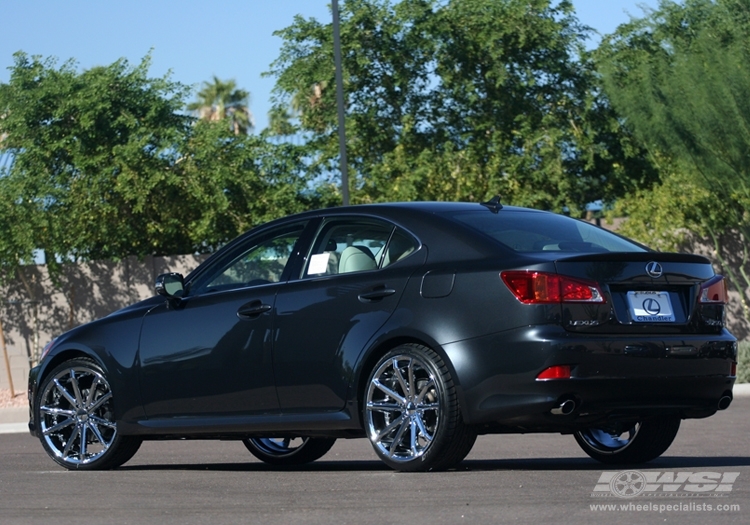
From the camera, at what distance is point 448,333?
688cm

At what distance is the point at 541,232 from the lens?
Result: 745cm

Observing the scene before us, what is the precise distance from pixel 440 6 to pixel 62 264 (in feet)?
27.8

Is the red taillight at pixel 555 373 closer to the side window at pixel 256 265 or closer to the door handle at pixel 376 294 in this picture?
the door handle at pixel 376 294

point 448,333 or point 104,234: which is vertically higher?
point 104,234

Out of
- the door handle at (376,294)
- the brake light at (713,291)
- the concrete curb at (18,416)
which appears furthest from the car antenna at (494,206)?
the concrete curb at (18,416)

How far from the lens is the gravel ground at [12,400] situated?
20.7m

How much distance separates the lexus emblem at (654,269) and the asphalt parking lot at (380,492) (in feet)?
3.51

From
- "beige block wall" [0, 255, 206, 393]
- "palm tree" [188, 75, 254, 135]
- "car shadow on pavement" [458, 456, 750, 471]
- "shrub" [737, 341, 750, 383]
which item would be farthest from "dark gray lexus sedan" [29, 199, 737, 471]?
"palm tree" [188, 75, 254, 135]

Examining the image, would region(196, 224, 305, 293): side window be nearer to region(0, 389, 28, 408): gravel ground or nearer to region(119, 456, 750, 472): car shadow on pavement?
region(119, 456, 750, 472): car shadow on pavement

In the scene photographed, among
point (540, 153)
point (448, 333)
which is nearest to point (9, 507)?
point (448, 333)

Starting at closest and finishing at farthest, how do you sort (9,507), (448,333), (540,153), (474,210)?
(9,507)
(448,333)
(474,210)
(540,153)

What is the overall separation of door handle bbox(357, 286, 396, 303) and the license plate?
131 cm

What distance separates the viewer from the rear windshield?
285 inches

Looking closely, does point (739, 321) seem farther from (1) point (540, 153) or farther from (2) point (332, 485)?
(2) point (332, 485)
